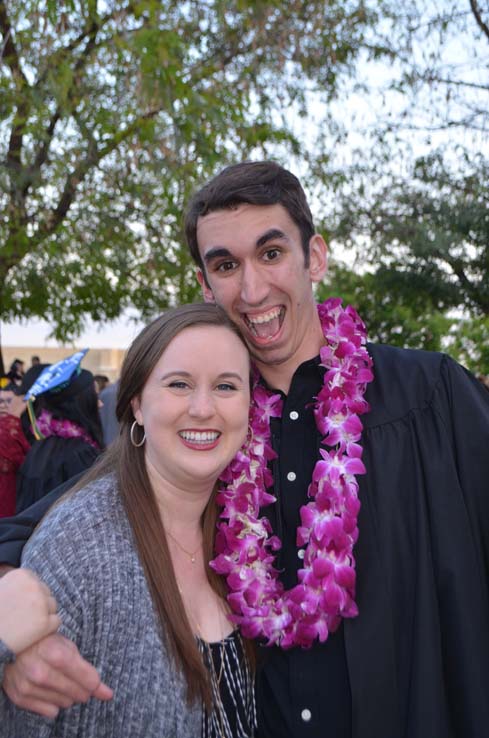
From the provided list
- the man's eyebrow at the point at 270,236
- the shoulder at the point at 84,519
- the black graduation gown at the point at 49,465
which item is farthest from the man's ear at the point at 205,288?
the black graduation gown at the point at 49,465

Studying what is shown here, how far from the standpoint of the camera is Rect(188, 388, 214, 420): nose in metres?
2.05

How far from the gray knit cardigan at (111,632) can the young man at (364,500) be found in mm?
343

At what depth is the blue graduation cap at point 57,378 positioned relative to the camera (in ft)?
15.8

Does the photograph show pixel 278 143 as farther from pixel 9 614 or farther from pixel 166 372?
pixel 9 614

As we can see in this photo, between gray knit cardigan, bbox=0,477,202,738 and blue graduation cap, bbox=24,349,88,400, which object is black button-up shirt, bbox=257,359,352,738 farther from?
blue graduation cap, bbox=24,349,88,400

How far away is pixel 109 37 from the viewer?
7328 mm

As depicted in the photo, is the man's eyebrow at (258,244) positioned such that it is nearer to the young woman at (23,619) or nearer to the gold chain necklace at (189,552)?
the gold chain necklace at (189,552)

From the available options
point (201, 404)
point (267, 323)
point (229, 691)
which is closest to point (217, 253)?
point (267, 323)

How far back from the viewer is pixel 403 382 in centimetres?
229

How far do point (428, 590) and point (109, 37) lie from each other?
6.68 metres

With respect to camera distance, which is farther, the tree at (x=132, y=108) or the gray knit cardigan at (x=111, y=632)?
the tree at (x=132, y=108)

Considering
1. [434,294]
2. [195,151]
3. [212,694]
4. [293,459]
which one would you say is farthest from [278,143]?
[212,694]

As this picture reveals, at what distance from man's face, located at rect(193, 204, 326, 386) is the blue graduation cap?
8.52 feet

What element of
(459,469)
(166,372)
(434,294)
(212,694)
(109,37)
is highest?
(109,37)
